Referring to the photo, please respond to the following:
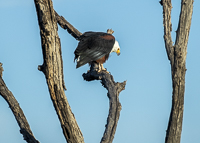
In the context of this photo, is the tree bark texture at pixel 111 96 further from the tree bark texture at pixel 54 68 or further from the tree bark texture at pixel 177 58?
the tree bark texture at pixel 177 58

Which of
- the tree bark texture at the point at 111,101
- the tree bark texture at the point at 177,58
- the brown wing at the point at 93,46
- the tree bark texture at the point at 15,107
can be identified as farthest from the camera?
the brown wing at the point at 93,46

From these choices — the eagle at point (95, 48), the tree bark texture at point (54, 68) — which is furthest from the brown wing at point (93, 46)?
the tree bark texture at point (54, 68)

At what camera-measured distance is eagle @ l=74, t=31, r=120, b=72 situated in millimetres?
8825

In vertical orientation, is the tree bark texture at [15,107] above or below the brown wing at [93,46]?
below

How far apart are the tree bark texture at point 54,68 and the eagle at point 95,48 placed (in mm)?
2531

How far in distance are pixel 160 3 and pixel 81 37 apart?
2.35 metres

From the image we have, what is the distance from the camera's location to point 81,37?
9492 millimetres

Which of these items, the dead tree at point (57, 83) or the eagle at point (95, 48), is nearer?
the dead tree at point (57, 83)

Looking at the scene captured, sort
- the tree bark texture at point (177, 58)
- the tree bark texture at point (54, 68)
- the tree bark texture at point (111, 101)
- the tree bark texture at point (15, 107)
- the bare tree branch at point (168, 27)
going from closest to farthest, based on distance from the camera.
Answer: the tree bark texture at point (54, 68), the tree bark texture at point (111, 101), the tree bark texture at point (15, 107), the tree bark texture at point (177, 58), the bare tree branch at point (168, 27)

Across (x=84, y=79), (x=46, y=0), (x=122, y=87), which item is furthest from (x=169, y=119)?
(x=46, y=0)

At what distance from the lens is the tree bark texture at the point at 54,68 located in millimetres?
5094

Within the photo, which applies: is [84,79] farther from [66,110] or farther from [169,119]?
[66,110]

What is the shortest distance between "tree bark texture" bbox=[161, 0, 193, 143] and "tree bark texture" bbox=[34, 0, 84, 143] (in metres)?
2.12

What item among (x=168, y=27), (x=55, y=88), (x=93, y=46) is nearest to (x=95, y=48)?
(x=93, y=46)
